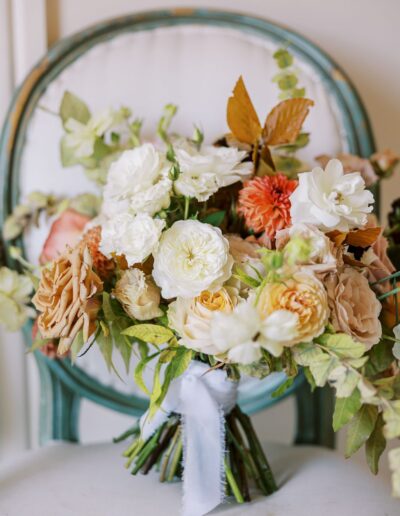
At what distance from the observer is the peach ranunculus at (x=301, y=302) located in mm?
494

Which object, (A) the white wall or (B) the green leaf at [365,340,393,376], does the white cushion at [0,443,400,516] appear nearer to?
(B) the green leaf at [365,340,393,376]

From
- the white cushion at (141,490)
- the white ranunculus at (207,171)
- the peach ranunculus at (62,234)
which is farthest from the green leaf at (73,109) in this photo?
the white cushion at (141,490)

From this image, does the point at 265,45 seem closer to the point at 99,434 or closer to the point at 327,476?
the point at 327,476

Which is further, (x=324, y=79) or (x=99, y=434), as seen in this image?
(x=99, y=434)

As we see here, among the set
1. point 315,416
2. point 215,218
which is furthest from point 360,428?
point 315,416

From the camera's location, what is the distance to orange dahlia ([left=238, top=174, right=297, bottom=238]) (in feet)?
1.89

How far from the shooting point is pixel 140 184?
24.1 inches

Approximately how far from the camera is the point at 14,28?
3.26ft

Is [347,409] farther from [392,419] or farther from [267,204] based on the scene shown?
[267,204]

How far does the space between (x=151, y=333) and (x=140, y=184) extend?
Result: 153 mm

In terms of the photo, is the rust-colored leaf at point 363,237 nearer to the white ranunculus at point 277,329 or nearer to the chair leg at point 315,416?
the white ranunculus at point 277,329

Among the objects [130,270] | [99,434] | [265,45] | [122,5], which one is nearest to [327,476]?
[130,270]

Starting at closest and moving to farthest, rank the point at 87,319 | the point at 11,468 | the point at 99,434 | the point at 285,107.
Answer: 1. the point at 87,319
2. the point at 285,107
3. the point at 11,468
4. the point at 99,434

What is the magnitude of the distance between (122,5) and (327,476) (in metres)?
0.80
